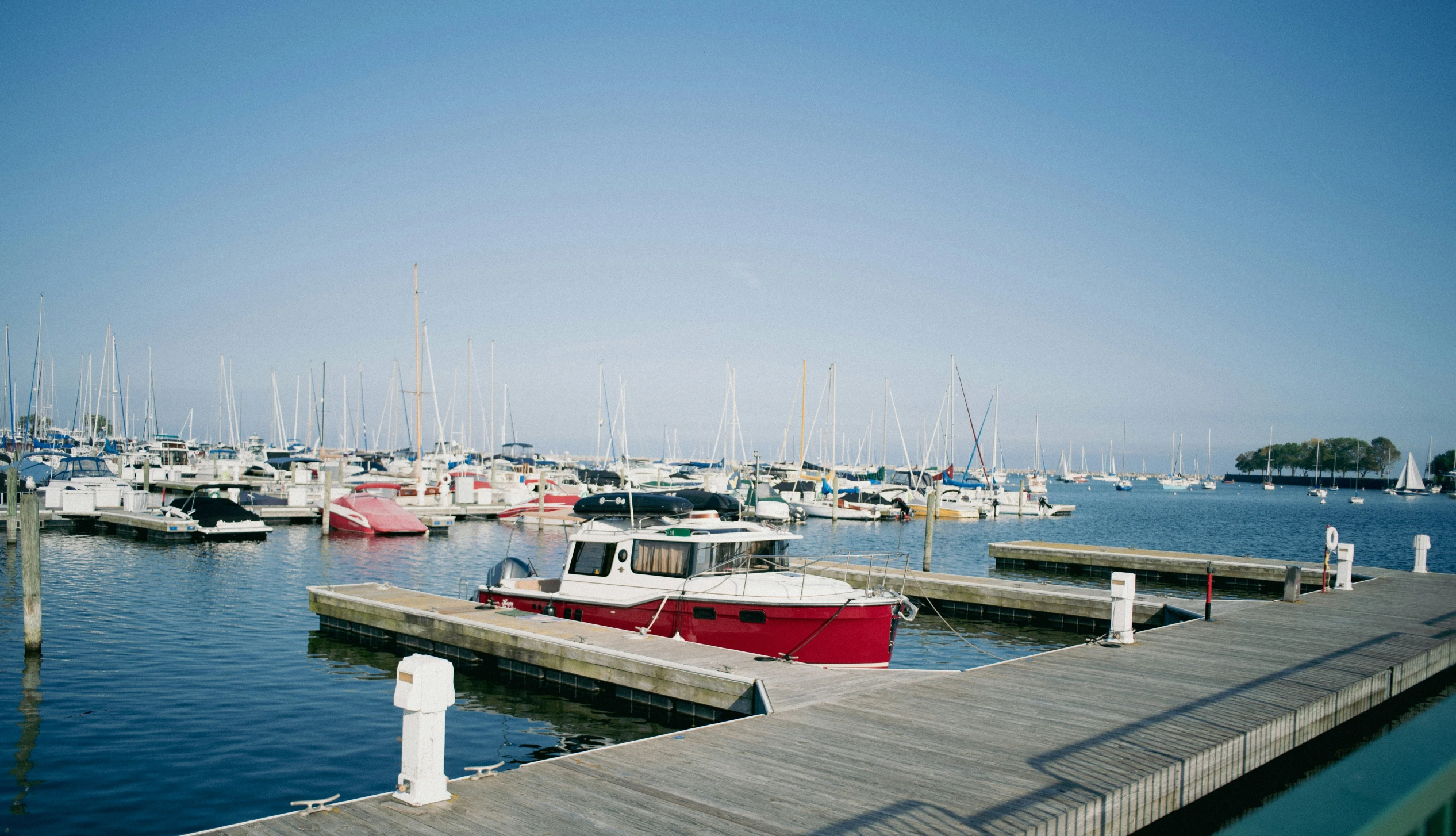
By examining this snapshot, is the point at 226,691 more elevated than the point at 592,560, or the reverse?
the point at 592,560

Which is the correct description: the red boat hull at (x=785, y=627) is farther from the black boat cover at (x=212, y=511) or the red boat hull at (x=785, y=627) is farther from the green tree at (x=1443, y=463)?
the green tree at (x=1443, y=463)

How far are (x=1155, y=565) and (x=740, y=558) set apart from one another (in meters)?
20.1

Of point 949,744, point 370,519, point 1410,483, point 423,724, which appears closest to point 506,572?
point 949,744

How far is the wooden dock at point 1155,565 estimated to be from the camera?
98.6ft

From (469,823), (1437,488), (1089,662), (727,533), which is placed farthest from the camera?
(1437,488)

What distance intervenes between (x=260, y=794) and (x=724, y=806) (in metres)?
6.71

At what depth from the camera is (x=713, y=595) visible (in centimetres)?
1681

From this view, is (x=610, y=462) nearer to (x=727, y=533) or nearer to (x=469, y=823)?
(x=727, y=533)

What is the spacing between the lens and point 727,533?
17.8m

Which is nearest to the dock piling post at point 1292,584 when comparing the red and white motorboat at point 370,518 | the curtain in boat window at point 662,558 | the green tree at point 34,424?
the curtain in boat window at point 662,558

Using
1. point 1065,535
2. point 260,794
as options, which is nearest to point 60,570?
point 260,794

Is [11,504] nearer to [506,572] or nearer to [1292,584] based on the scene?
[506,572]

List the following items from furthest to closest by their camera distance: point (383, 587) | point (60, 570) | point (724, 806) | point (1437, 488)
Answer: point (1437, 488) → point (60, 570) → point (383, 587) → point (724, 806)

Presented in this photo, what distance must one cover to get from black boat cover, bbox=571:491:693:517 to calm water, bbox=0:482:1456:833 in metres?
3.31
